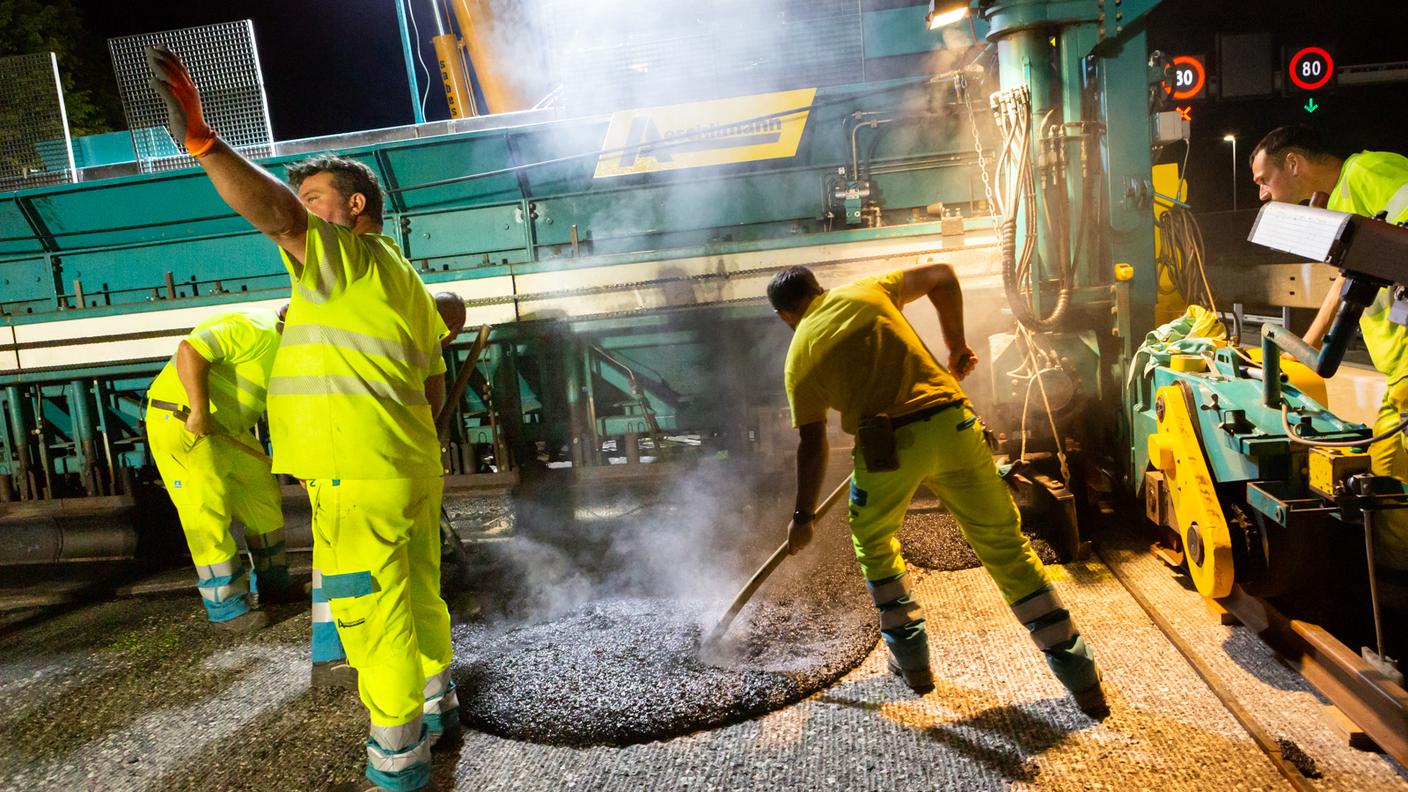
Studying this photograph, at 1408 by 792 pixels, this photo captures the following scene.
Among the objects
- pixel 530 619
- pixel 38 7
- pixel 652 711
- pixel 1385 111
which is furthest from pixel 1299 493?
pixel 38 7

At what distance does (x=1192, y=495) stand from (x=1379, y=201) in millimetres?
1244

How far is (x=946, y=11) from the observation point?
4125 millimetres

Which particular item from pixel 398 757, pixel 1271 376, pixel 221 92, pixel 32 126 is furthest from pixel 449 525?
pixel 32 126

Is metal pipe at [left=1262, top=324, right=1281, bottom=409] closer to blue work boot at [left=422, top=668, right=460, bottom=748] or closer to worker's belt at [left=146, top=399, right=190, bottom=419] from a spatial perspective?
blue work boot at [left=422, top=668, right=460, bottom=748]

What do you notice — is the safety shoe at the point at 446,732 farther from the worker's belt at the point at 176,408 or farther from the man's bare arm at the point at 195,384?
the worker's belt at the point at 176,408

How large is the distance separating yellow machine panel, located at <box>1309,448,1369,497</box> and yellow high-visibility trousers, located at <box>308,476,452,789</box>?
9.33ft

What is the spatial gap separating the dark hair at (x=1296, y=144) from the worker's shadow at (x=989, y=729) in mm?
2312

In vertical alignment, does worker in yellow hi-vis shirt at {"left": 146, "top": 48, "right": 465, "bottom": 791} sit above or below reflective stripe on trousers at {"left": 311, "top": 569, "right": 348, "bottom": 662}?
above

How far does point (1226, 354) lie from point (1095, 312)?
1.07 meters

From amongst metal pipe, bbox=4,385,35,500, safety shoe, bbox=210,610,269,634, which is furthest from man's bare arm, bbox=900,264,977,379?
metal pipe, bbox=4,385,35,500

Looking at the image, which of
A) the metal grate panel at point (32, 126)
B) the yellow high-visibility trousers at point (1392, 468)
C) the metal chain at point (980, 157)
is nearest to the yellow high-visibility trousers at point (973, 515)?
the yellow high-visibility trousers at point (1392, 468)

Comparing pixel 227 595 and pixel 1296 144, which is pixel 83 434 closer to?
pixel 227 595

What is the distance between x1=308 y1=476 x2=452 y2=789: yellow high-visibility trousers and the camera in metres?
2.28

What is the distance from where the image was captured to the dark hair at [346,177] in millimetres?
2469
